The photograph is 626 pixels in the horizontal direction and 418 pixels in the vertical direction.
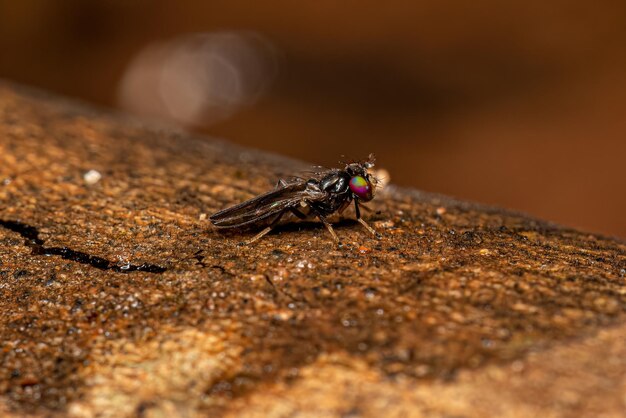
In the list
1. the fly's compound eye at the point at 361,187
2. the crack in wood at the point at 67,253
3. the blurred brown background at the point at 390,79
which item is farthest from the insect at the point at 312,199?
the blurred brown background at the point at 390,79

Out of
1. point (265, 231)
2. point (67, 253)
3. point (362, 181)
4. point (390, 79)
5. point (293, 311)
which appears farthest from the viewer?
point (390, 79)

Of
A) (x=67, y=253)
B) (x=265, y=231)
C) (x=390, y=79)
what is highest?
(x=390, y=79)

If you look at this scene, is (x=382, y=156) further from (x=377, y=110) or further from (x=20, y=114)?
(x=20, y=114)

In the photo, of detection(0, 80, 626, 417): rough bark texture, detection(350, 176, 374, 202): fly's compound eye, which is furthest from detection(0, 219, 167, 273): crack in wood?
detection(350, 176, 374, 202): fly's compound eye

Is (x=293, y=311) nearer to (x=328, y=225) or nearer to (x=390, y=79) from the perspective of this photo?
(x=328, y=225)

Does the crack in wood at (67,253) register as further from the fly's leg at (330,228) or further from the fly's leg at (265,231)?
the fly's leg at (330,228)

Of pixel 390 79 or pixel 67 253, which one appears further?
pixel 390 79

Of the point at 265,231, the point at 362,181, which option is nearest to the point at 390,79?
the point at 362,181

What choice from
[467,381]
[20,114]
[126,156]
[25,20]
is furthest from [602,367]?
[25,20]

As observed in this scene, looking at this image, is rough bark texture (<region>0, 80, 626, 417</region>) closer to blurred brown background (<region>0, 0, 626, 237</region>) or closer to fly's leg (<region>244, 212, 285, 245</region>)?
fly's leg (<region>244, 212, 285, 245</region>)
